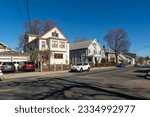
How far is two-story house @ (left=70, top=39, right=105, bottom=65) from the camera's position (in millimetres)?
62438

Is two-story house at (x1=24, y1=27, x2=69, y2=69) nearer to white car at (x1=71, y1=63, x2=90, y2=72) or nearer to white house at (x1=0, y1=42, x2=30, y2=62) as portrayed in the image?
white house at (x1=0, y1=42, x2=30, y2=62)

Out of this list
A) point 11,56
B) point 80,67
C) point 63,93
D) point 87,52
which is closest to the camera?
point 63,93

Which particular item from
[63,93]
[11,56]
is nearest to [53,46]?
[11,56]

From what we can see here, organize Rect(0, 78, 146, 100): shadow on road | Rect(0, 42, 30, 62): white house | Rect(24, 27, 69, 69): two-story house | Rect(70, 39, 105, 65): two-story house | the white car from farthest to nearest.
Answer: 1. Rect(70, 39, 105, 65): two-story house
2. Rect(24, 27, 69, 69): two-story house
3. Rect(0, 42, 30, 62): white house
4. the white car
5. Rect(0, 78, 146, 100): shadow on road

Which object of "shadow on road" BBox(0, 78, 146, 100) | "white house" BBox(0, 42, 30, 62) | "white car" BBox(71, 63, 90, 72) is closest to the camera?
"shadow on road" BBox(0, 78, 146, 100)

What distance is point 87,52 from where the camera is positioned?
61.9 m

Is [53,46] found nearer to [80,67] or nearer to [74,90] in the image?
[80,67]

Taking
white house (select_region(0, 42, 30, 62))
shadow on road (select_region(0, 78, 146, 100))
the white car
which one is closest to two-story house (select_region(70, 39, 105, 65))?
white house (select_region(0, 42, 30, 62))

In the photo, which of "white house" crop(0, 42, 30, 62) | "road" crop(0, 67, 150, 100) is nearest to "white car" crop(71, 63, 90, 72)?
"white house" crop(0, 42, 30, 62)

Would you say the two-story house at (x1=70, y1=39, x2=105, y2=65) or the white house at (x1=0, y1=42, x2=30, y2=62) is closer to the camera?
the white house at (x1=0, y1=42, x2=30, y2=62)

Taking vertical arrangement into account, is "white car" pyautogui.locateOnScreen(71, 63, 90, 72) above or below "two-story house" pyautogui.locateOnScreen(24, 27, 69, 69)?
below

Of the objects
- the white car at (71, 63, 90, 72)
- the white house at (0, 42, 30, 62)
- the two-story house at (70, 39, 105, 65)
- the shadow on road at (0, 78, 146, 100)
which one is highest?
the two-story house at (70, 39, 105, 65)

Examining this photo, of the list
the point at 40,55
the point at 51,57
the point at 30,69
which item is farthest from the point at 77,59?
the point at 30,69

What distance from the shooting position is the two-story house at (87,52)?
2458 inches
